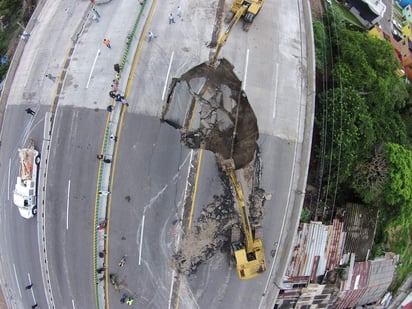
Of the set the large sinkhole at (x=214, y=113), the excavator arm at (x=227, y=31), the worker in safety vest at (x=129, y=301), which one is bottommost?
the worker in safety vest at (x=129, y=301)

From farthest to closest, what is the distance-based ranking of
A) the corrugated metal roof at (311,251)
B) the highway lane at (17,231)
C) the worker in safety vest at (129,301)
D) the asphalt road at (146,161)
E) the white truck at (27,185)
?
the highway lane at (17,231) < the white truck at (27,185) < the corrugated metal roof at (311,251) < the asphalt road at (146,161) < the worker in safety vest at (129,301)

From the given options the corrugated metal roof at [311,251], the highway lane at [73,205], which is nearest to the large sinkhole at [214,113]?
the highway lane at [73,205]

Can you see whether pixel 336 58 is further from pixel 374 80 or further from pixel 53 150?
pixel 53 150

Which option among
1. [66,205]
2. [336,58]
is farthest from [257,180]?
[66,205]

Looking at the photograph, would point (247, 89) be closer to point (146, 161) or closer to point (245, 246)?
point (146, 161)

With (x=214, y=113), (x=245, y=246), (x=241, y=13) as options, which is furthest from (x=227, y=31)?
(x=245, y=246)

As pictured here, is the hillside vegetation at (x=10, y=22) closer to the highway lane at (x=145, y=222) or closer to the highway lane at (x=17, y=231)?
the highway lane at (x=17, y=231)

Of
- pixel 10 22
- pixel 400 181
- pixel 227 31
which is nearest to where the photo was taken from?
pixel 400 181

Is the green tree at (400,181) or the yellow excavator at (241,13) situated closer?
the green tree at (400,181)
